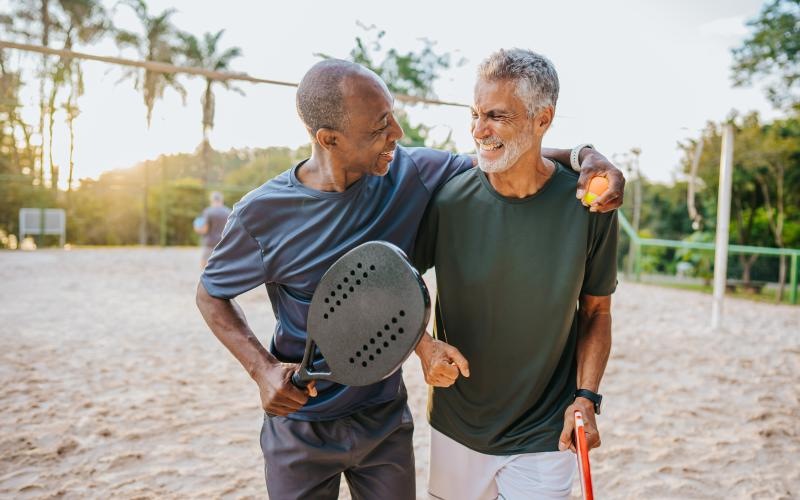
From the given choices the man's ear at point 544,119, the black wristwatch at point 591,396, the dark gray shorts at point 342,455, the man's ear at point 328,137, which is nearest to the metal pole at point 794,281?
the black wristwatch at point 591,396

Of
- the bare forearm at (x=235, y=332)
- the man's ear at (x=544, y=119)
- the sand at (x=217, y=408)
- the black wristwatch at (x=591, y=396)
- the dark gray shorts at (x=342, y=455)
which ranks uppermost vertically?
the man's ear at (x=544, y=119)

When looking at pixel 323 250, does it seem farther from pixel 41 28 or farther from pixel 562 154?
pixel 41 28

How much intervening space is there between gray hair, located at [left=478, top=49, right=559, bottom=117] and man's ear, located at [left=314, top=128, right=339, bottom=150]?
1.65 ft

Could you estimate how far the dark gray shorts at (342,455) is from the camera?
73.2 inches

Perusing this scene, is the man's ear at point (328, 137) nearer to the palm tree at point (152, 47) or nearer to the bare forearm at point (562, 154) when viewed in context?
the bare forearm at point (562, 154)

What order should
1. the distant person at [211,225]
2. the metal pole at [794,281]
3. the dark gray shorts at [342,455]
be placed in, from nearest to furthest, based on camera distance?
the dark gray shorts at [342,455] < the distant person at [211,225] < the metal pole at [794,281]

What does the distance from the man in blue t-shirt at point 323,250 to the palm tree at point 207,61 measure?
27.7 meters

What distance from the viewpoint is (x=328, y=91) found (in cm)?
175

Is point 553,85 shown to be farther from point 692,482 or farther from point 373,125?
point 692,482

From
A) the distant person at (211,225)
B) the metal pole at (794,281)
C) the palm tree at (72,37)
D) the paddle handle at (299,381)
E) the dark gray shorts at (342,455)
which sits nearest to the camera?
the paddle handle at (299,381)

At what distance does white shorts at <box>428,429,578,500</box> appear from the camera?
196cm

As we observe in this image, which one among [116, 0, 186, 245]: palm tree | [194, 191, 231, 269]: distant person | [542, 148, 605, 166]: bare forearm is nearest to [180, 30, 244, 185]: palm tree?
[116, 0, 186, 245]: palm tree

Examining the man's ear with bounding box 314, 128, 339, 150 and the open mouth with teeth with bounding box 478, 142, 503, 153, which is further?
the open mouth with teeth with bounding box 478, 142, 503, 153

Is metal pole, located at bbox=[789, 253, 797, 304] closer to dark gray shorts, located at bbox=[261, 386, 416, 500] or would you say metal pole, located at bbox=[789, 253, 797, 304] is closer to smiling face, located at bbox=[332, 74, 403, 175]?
dark gray shorts, located at bbox=[261, 386, 416, 500]
